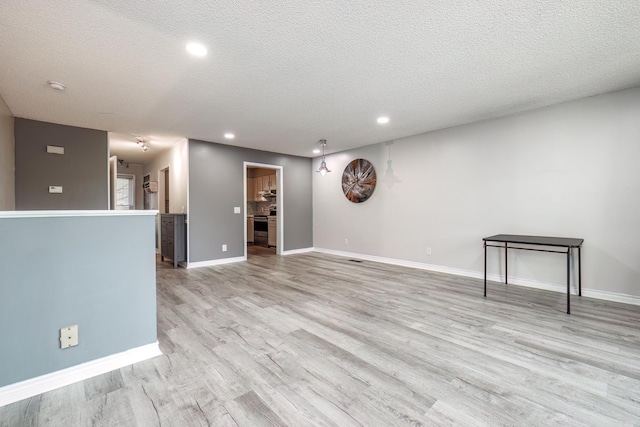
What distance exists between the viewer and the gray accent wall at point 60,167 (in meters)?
3.93

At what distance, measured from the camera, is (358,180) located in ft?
19.4

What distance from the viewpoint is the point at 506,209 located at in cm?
392

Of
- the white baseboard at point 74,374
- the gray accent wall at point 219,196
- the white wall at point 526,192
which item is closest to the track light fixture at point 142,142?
the gray accent wall at point 219,196

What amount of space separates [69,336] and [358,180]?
5061 mm

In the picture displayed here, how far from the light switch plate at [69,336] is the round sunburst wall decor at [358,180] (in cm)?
487

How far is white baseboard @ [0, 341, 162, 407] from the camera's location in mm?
1579

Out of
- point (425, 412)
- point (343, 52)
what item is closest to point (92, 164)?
point (343, 52)

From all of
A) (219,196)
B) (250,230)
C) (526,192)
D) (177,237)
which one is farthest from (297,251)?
(526,192)

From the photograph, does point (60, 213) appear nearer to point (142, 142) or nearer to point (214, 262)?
point (214, 262)

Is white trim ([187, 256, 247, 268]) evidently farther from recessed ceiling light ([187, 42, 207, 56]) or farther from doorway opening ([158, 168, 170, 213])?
recessed ceiling light ([187, 42, 207, 56])

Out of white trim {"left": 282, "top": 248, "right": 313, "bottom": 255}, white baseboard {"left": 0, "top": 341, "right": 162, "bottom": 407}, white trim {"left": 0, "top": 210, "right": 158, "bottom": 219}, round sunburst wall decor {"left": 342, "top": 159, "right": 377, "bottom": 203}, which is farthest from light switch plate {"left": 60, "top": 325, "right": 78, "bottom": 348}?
round sunburst wall decor {"left": 342, "top": 159, "right": 377, "bottom": 203}

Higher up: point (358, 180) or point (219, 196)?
point (358, 180)

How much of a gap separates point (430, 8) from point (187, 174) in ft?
15.3

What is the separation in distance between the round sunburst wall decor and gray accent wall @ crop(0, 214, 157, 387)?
171 inches
